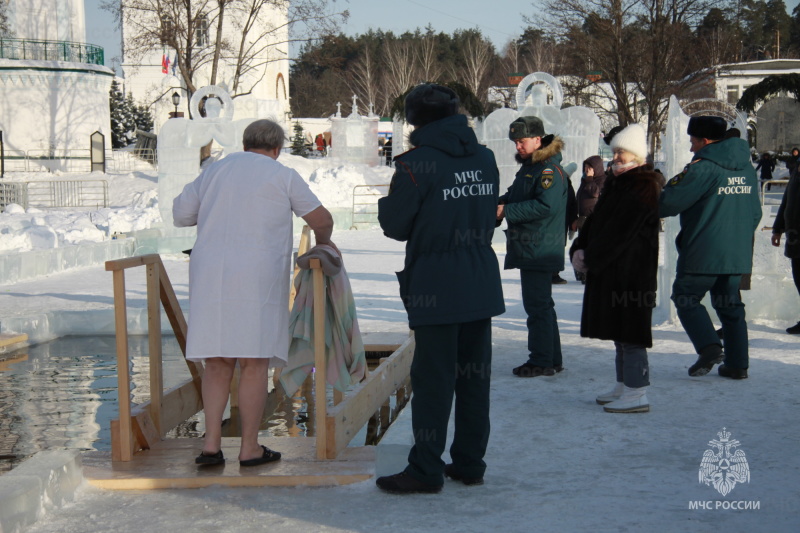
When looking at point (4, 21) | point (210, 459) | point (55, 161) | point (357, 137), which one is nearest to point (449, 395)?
point (210, 459)

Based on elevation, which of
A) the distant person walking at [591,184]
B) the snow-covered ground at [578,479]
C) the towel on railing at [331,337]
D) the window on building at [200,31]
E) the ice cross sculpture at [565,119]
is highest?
the window on building at [200,31]

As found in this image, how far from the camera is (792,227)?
8.04m

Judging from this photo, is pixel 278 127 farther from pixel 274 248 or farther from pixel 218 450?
pixel 218 450

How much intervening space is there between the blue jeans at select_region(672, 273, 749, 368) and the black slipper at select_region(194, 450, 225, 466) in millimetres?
3238

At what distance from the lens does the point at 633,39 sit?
31.3 metres

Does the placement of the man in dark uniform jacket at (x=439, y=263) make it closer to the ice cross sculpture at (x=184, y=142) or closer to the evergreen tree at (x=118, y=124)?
the ice cross sculpture at (x=184, y=142)

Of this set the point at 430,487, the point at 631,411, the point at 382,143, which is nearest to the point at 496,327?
the point at 631,411

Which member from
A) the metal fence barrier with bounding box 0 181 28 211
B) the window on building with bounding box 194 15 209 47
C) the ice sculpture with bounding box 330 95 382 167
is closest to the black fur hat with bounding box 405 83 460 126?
the metal fence barrier with bounding box 0 181 28 211

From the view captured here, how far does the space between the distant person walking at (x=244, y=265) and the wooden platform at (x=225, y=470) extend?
0.11 metres

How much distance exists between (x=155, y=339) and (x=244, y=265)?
2.79ft

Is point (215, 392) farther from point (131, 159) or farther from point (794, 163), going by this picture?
point (131, 159)

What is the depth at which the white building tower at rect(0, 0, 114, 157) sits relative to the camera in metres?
38.2

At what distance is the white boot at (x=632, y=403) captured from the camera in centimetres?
541

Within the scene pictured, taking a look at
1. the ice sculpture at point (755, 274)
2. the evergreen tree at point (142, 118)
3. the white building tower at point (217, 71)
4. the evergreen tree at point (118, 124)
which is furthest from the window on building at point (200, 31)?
the ice sculpture at point (755, 274)
